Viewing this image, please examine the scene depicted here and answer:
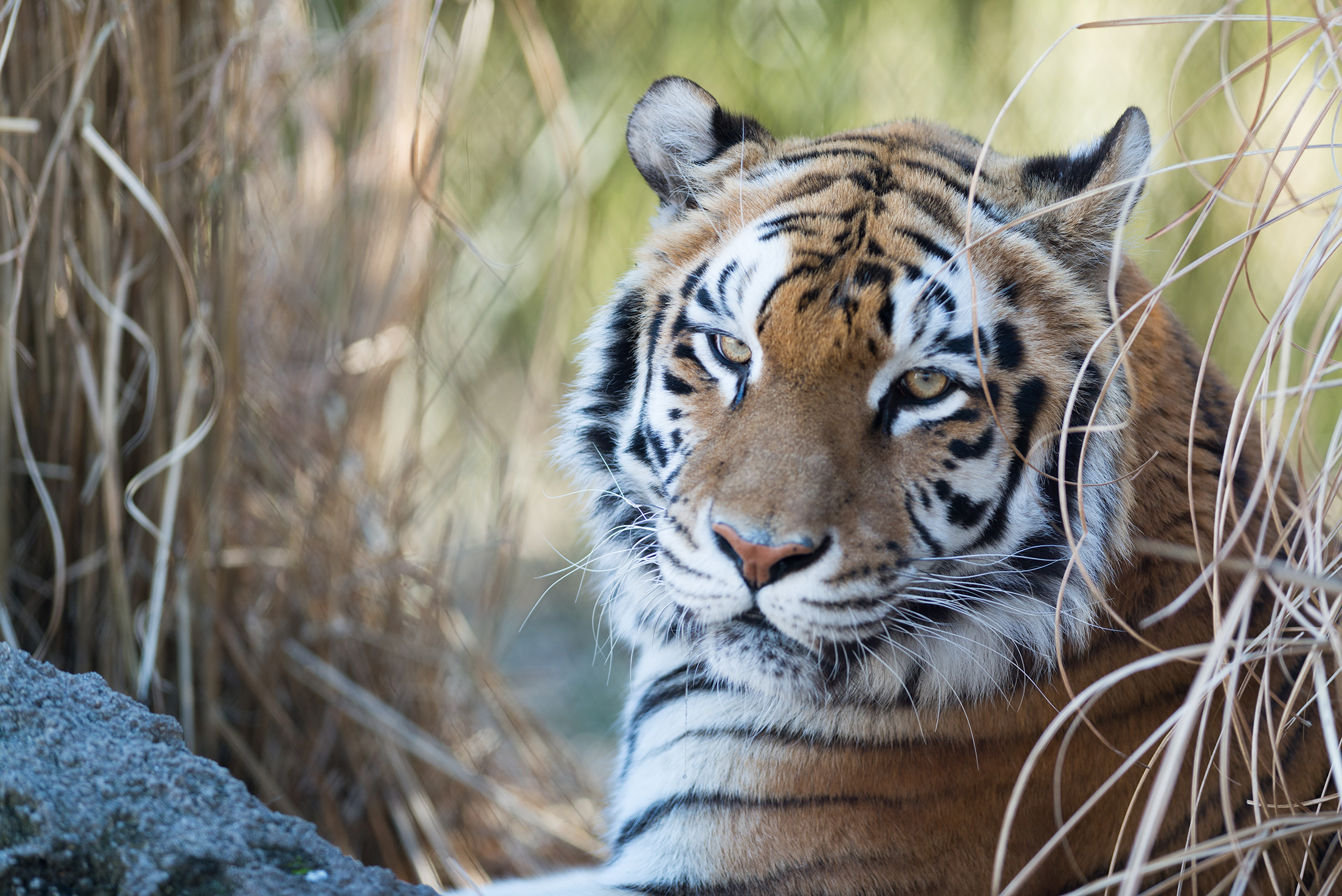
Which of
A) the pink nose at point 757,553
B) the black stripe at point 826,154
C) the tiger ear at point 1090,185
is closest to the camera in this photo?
the pink nose at point 757,553

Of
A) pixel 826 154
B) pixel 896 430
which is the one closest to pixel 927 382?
pixel 896 430

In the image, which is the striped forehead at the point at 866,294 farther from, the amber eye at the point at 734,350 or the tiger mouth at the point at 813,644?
the tiger mouth at the point at 813,644

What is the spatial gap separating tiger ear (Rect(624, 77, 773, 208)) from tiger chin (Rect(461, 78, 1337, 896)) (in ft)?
0.65

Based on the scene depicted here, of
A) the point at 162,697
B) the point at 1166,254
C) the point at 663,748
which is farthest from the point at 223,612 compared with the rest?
the point at 1166,254

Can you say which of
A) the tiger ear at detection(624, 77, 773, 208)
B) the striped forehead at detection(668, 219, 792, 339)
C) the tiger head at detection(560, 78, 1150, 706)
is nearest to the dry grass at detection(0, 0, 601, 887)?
the tiger ear at detection(624, 77, 773, 208)

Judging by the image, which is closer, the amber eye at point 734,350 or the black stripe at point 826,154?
the amber eye at point 734,350

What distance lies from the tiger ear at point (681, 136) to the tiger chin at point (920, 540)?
0.20 meters

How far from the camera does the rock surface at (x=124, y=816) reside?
929 millimetres

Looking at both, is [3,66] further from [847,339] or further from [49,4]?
[847,339]

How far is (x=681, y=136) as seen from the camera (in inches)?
61.1

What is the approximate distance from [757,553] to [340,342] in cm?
162

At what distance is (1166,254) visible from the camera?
4.29 metres

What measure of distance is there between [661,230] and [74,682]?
995 mm

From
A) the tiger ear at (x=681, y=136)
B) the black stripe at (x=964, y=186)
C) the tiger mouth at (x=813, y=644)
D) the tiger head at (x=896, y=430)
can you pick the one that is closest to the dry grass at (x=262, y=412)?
the tiger ear at (x=681, y=136)
